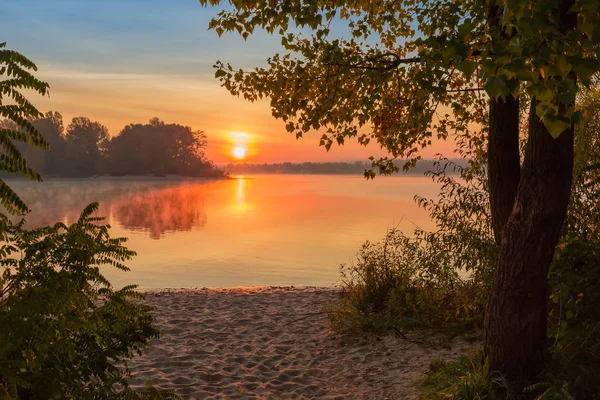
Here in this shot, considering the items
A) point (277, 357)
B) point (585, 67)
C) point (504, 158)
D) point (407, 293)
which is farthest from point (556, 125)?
point (407, 293)

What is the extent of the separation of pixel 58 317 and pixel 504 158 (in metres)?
5.37

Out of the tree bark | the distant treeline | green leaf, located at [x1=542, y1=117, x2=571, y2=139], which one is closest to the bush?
green leaf, located at [x1=542, y1=117, x2=571, y2=139]

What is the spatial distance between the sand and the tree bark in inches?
102

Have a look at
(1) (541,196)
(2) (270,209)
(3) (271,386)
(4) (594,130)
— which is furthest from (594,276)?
(2) (270,209)

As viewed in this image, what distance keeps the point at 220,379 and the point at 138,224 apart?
95.9 feet

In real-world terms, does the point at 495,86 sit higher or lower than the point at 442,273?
higher

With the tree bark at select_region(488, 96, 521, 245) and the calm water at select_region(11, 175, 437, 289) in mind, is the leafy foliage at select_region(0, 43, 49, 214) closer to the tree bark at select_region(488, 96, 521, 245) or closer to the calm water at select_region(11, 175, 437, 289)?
the tree bark at select_region(488, 96, 521, 245)

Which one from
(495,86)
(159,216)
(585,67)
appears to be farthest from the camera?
(159,216)

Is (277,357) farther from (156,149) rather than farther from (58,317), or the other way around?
(156,149)

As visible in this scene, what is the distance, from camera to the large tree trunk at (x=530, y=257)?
214 inches

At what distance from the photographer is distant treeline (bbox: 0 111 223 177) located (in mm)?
96875

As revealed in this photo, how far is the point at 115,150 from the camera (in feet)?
350

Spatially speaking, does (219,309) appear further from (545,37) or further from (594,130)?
(545,37)

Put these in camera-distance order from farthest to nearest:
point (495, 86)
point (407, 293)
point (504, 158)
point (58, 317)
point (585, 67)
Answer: point (407, 293)
point (504, 158)
point (58, 317)
point (585, 67)
point (495, 86)
